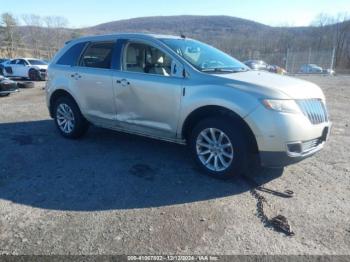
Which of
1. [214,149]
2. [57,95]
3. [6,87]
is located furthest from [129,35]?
[6,87]

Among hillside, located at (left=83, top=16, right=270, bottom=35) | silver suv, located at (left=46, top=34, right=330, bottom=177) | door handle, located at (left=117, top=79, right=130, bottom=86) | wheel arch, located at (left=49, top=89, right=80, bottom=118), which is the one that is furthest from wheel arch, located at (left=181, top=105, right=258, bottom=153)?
hillside, located at (left=83, top=16, right=270, bottom=35)

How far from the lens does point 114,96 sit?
5246mm

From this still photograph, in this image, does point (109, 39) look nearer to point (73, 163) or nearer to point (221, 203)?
point (73, 163)

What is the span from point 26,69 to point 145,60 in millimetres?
17612

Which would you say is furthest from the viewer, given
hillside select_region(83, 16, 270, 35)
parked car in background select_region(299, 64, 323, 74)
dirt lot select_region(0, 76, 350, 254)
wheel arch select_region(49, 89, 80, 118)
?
hillside select_region(83, 16, 270, 35)

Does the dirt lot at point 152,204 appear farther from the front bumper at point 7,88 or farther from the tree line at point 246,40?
the tree line at point 246,40

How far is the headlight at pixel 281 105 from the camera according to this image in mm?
3773

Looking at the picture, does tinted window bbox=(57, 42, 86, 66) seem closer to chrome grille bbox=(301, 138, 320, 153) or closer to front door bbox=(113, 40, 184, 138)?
front door bbox=(113, 40, 184, 138)

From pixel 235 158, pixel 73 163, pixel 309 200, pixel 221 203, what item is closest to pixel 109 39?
pixel 73 163

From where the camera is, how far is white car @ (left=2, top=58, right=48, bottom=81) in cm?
2003

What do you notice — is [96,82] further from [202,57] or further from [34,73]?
[34,73]

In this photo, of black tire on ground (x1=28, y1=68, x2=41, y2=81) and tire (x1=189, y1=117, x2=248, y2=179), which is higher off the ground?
tire (x1=189, y1=117, x2=248, y2=179)

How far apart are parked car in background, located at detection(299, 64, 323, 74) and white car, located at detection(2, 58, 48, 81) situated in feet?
83.5

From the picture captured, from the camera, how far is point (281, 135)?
378 centimetres
